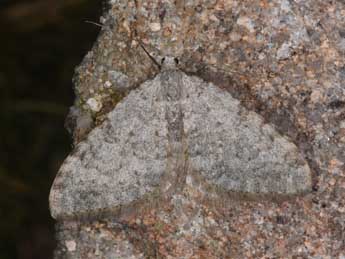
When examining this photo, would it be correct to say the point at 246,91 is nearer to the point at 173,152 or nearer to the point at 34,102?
the point at 173,152

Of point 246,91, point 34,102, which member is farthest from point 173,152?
point 34,102

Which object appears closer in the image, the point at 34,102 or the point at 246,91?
the point at 246,91

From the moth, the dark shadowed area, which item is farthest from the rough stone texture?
the dark shadowed area

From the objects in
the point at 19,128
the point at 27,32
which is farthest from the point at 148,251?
the point at 27,32

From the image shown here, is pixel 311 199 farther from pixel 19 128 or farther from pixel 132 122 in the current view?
pixel 19 128

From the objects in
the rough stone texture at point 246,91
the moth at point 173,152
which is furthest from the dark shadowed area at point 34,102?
the moth at point 173,152

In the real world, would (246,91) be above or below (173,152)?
above
